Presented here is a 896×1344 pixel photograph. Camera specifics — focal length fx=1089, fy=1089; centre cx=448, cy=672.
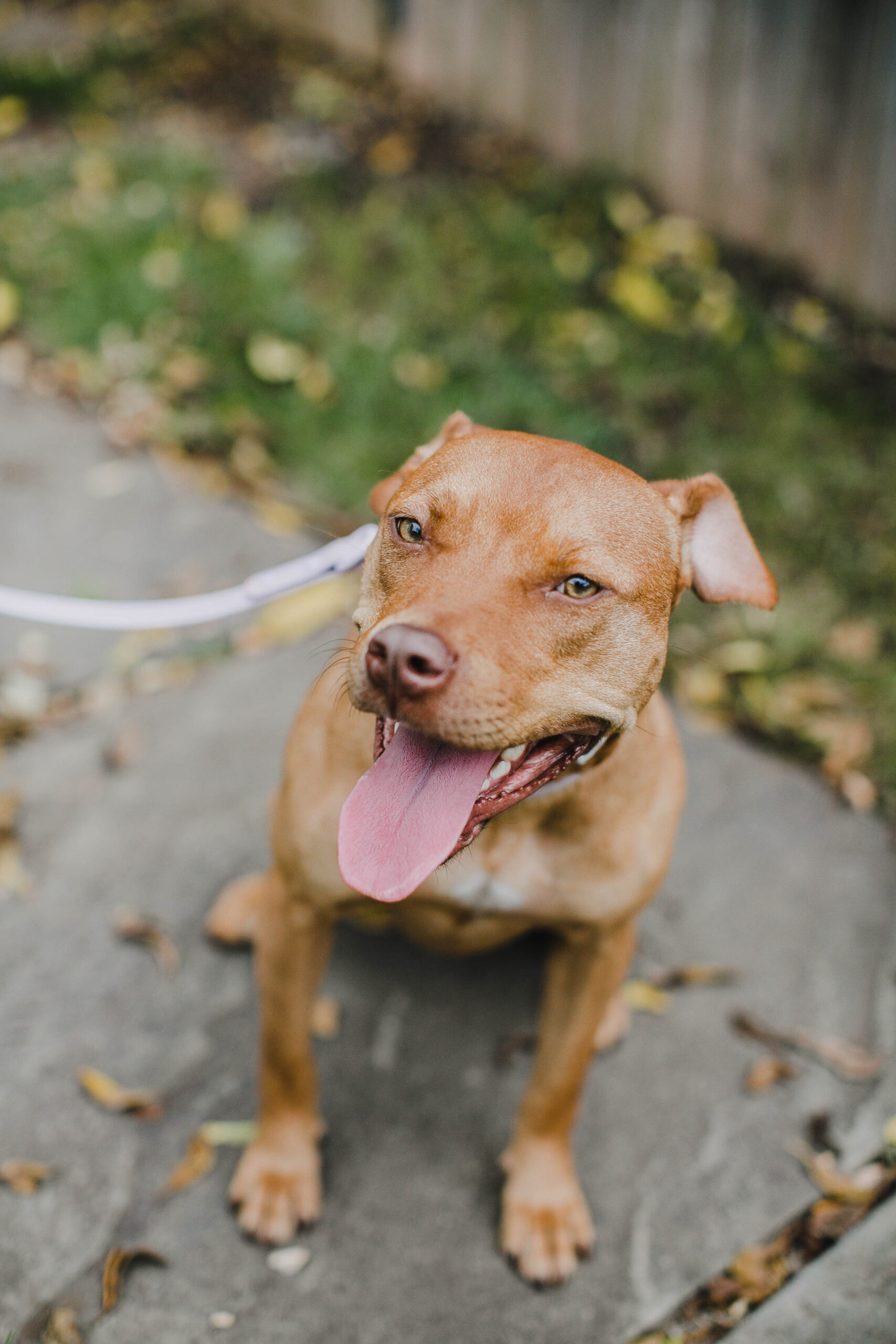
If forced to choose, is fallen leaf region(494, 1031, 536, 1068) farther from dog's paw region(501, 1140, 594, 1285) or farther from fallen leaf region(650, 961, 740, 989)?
fallen leaf region(650, 961, 740, 989)

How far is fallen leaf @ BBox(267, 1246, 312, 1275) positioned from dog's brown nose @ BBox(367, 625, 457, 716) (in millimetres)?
1468

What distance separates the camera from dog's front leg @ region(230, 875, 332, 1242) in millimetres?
2381

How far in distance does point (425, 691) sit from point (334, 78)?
642cm

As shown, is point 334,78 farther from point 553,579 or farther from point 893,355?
point 553,579

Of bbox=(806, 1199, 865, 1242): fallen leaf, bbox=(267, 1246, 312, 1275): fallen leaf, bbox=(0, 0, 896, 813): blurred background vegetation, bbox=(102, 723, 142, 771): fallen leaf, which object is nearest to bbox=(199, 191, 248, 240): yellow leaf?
bbox=(0, 0, 896, 813): blurred background vegetation

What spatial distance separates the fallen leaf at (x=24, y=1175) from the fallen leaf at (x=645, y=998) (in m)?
1.52

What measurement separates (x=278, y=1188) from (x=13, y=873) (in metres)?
1.20

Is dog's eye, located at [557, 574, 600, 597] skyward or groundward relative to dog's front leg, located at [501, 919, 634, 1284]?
skyward

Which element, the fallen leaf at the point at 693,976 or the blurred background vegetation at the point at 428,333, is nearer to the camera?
the fallen leaf at the point at 693,976

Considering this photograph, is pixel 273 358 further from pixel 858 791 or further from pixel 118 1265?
pixel 118 1265

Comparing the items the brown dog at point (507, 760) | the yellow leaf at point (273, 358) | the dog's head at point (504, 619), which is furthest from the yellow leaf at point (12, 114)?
the dog's head at point (504, 619)

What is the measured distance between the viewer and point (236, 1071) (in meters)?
2.77

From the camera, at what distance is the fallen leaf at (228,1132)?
265cm

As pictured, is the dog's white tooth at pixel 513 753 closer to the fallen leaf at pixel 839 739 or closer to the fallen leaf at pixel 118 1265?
the fallen leaf at pixel 118 1265
